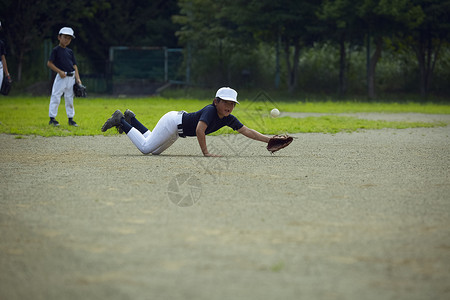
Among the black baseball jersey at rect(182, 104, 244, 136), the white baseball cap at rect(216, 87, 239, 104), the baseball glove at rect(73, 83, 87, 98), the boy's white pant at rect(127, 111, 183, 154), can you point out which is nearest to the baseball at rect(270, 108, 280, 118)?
the baseball glove at rect(73, 83, 87, 98)

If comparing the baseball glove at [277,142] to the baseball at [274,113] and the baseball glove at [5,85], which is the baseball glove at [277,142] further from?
the baseball at [274,113]

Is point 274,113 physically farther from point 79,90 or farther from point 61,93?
point 61,93

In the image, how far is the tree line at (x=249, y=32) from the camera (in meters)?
30.1

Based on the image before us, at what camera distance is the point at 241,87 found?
35.4 metres

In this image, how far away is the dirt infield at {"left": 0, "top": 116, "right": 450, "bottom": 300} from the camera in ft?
13.0

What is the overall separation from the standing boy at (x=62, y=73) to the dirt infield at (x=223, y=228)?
513 cm

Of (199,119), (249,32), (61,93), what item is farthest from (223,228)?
(249,32)

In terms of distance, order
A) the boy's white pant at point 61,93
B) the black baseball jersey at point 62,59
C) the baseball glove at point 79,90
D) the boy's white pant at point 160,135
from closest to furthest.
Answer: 1. the boy's white pant at point 160,135
2. the boy's white pant at point 61,93
3. the black baseball jersey at point 62,59
4. the baseball glove at point 79,90

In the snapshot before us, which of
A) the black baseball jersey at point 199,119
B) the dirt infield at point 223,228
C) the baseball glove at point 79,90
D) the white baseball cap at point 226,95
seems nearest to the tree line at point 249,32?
the baseball glove at point 79,90

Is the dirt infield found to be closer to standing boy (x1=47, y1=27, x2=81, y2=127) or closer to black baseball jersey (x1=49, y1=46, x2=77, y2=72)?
standing boy (x1=47, y1=27, x2=81, y2=127)

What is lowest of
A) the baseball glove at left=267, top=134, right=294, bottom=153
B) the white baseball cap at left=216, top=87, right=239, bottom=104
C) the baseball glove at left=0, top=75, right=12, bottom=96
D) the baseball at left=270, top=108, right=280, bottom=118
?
the baseball at left=270, top=108, right=280, bottom=118

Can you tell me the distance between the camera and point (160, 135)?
10.0 meters

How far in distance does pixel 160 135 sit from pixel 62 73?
18.8ft

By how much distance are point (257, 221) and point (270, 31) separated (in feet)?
93.1
